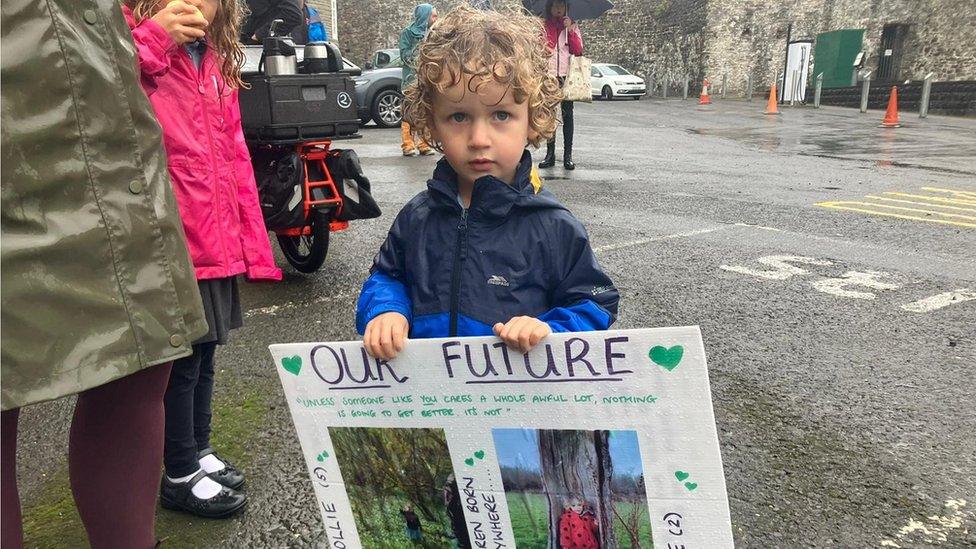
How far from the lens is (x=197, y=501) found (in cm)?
235

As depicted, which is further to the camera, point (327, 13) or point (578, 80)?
point (327, 13)

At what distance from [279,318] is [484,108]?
2.80m

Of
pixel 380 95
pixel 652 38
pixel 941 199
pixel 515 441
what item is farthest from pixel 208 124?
pixel 652 38

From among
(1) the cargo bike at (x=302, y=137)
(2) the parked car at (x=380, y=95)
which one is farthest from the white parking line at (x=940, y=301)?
(2) the parked car at (x=380, y=95)

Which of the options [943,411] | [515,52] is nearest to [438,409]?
[515,52]

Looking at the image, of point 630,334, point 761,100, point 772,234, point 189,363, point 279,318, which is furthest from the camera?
point 761,100

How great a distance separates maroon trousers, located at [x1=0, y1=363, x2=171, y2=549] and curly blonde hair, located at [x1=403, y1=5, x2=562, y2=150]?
2.76ft

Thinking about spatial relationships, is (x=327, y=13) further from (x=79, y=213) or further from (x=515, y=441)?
(x=515, y=441)

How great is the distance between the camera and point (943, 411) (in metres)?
3.00

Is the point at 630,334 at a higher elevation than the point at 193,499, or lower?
higher

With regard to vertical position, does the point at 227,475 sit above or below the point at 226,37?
below

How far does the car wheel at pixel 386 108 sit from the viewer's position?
595 inches

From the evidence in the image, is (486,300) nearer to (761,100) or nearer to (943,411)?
(943,411)

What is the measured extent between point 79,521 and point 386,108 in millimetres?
13529
